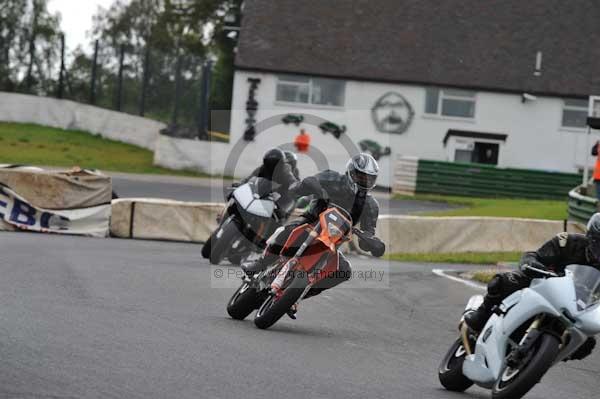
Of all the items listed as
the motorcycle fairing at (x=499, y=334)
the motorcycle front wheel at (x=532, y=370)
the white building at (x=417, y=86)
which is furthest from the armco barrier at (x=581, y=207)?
the white building at (x=417, y=86)

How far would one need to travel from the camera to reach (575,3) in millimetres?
45500

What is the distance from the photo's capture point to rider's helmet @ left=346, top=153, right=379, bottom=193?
10.1 m

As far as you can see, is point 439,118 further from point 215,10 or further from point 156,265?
point 156,265

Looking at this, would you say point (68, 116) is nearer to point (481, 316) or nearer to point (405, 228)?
point (405, 228)

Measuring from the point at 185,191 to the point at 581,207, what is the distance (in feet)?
42.0

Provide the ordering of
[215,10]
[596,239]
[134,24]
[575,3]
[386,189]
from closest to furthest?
1. [596,239]
2. [386,189]
3. [575,3]
4. [215,10]
5. [134,24]

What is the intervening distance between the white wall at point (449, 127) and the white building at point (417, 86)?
35 millimetres

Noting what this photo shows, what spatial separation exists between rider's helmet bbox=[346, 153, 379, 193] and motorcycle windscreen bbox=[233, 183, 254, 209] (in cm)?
363

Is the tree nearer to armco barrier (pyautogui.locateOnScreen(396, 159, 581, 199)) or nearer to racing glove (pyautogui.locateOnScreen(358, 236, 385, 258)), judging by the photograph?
armco barrier (pyautogui.locateOnScreen(396, 159, 581, 199))

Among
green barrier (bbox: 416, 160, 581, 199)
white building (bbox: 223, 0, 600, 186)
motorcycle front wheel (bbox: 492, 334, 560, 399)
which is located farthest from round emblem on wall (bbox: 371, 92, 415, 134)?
motorcycle front wheel (bbox: 492, 334, 560, 399)

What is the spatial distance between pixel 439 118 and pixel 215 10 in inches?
938

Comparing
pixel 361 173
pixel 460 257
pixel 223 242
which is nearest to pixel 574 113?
pixel 460 257

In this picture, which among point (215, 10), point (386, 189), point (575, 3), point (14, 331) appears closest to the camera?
point (14, 331)

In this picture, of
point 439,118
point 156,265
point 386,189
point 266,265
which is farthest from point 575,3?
point 266,265
